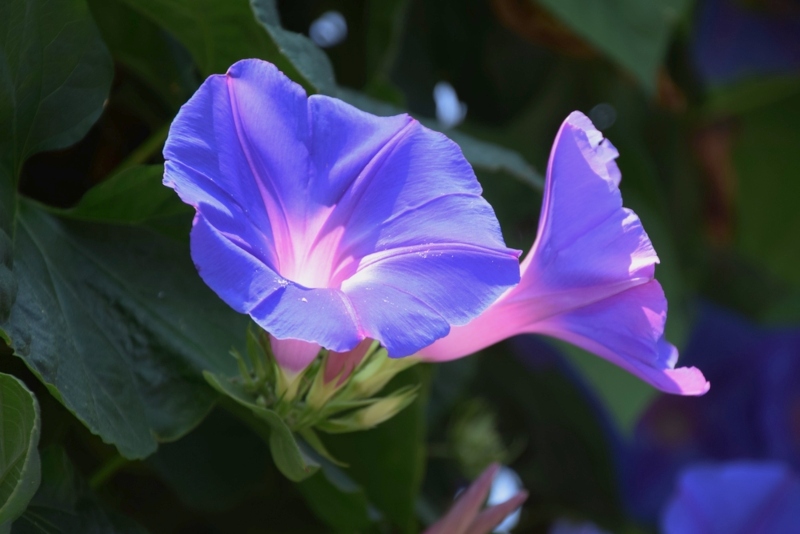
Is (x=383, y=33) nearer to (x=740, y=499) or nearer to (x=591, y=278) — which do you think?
(x=591, y=278)

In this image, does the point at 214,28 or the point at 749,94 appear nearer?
the point at 214,28

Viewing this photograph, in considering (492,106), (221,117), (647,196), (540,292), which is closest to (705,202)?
(647,196)

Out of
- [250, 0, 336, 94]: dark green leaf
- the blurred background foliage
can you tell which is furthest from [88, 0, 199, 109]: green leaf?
[250, 0, 336, 94]: dark green leaf

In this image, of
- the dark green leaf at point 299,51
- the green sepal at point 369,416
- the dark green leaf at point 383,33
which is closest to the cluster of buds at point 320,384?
the green sepal at point 369,416

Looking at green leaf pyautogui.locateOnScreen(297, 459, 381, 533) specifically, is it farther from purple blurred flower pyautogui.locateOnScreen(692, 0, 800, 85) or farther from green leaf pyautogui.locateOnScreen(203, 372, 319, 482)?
purple blurred flower pyautogui.locateOnScreen(692, 0, 800, 85)

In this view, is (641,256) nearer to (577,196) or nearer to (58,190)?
(577,196)

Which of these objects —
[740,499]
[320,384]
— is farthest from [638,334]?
[740,499]

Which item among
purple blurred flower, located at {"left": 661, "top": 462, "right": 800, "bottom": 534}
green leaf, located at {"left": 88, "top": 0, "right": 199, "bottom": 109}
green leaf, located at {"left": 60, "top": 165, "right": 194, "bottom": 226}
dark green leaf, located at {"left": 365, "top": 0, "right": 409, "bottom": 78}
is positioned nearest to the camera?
green leaf, located at {"left": 60, "top": 165, "right": 194, "bottom": 226}
